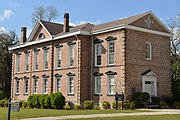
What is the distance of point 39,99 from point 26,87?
855 cm

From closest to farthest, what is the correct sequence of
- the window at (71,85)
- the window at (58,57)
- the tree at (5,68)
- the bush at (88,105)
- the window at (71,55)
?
the bush at (88,105) < the window at (71,85) < the window at (71,55) < the window at (58,57) < the tree at (5,68)

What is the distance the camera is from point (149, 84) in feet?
115

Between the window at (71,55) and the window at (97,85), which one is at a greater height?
the window at (71,55)

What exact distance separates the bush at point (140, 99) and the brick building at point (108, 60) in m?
0.73

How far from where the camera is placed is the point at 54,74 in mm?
40125

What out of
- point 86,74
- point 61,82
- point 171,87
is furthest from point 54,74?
point 171,87

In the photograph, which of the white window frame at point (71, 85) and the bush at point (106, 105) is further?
the white window frame at point (71, 85)

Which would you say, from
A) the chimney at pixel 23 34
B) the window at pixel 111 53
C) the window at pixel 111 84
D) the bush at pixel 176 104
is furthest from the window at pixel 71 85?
the chimney at pixel 23 34

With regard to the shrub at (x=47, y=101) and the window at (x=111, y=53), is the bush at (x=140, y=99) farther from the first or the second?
the shrub at (x=47, y=101)

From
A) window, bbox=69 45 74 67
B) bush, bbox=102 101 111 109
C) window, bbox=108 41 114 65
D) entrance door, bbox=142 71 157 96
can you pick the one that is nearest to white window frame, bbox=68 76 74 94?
window, bbox=69 45 74 67

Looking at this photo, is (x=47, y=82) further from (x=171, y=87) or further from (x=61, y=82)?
(x=171, y=87)

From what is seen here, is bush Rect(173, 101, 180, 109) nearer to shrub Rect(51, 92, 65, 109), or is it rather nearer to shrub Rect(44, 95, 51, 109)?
shrub Rect(51, 92, 65, 109)

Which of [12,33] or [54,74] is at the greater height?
[12,33]

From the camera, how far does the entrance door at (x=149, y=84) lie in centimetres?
3409
